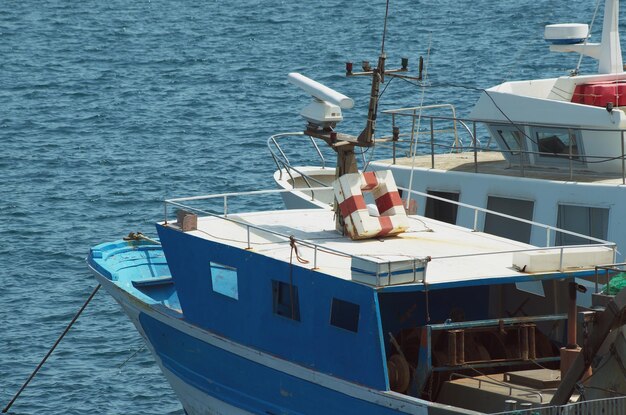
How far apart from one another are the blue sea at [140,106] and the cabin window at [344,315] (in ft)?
27.9

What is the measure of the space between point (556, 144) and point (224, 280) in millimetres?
7428

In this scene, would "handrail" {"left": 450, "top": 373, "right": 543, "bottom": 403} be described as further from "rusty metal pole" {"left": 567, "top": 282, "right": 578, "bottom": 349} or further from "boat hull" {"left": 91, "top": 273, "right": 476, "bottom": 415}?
"boat hull" {"left": 91, "top": 273, "right": 476, "bottom": 415}

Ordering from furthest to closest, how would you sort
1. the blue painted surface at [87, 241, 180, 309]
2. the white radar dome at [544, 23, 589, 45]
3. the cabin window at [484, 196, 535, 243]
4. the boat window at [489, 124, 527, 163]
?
the white radar dome at [544, 23, 589, 45]
the blue painted surface at [87, 241, 180, 309]
the boat window at [489, 124, 527, 163]
the cabin window at [484, 196, 535, 243]

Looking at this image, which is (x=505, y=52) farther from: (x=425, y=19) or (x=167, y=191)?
(x=167, y=191)

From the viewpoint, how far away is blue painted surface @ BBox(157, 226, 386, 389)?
21.2 meters

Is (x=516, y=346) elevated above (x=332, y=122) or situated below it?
below

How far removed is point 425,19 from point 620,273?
63178 mm

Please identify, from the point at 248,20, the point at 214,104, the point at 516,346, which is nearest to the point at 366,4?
the point at 248,20

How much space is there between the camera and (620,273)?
69.8ft

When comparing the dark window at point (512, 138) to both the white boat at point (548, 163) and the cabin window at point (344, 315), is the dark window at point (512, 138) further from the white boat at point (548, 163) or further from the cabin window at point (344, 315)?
the cabin window at point (344, 315)

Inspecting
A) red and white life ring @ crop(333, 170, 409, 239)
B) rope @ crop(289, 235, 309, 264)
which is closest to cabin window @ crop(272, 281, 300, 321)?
rope @ crop(289, 235, 309, 264)

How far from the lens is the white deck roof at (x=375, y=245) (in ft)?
71.3

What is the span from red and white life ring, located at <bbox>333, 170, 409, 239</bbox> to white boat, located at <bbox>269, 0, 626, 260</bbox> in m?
1.62

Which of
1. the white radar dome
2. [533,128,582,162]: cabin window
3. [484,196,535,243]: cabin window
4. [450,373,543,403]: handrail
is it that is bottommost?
[450,373,543,403]: handrail
